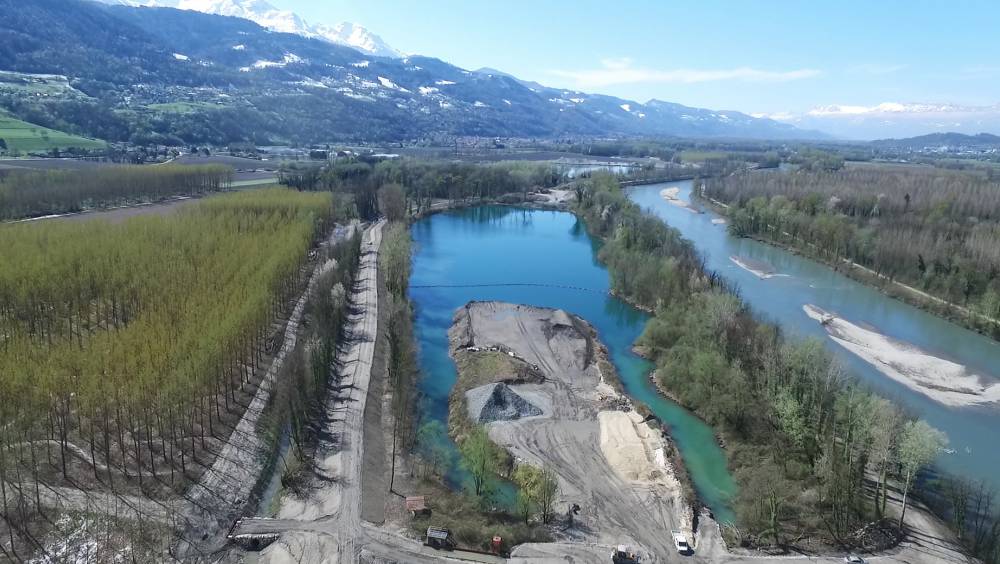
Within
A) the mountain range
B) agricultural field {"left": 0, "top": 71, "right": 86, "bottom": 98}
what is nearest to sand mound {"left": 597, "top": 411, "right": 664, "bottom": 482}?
the mountain range

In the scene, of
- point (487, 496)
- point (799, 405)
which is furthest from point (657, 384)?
point (487, 496)

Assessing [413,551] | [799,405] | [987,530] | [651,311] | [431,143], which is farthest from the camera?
[431,143]

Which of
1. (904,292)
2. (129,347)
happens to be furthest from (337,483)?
(904,292)

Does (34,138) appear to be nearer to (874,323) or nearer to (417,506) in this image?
(417,506)

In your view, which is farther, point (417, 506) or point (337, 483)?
point (337, 483)

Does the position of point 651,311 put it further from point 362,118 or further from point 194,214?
point 362,118

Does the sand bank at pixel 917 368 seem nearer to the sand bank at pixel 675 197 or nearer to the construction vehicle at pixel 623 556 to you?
the construction vehicle at pixel 623 556
